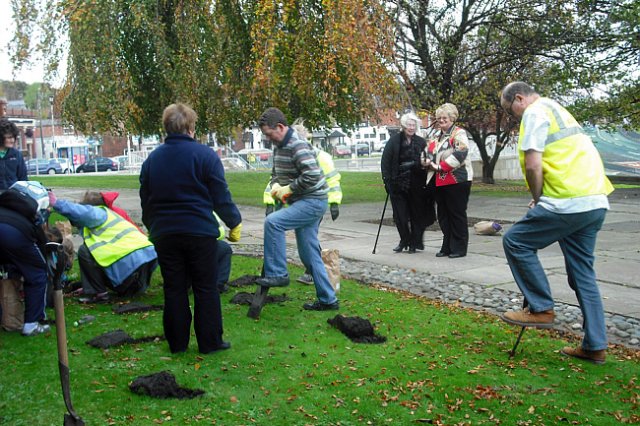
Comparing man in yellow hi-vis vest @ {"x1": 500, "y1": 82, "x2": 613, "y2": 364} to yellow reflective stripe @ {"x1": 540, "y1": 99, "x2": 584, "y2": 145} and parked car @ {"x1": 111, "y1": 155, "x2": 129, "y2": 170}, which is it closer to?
yellow reflective stripe @ {"x1": 540, "y1": 99, "x2": 584, "y2": 145}

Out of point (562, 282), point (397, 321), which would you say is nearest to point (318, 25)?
point (562, 282)

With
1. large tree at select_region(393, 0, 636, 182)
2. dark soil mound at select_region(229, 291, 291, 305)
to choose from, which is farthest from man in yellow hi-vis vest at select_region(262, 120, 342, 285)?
large tree at select_region(393, 0, 636, 182)

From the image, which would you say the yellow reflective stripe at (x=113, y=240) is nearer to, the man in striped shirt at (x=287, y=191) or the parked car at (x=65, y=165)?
the man in striped shirt at (x=287, y=191)

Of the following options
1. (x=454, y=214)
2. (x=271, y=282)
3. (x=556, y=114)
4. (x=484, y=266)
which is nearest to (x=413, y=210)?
(x=454, y=214)

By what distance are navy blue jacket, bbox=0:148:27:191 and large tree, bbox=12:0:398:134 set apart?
4.97 metres

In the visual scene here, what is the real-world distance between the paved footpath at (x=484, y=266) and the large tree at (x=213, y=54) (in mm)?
2591

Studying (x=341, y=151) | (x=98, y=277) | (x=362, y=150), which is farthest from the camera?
(x=362, y=150)

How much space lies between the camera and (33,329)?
20.1ft

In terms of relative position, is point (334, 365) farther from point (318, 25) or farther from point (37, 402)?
point (318, 25)

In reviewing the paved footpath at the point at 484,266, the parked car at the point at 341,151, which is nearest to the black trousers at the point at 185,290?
the paved footpath at the point at 484,266

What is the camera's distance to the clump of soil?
18.9 ft

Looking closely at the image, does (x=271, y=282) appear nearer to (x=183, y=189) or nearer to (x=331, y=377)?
(x=183, y=189)

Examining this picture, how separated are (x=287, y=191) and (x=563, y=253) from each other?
251 centimetres

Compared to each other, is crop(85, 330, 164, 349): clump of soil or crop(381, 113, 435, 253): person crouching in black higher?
crop(381, 113, 435, 253): person crouching in black
